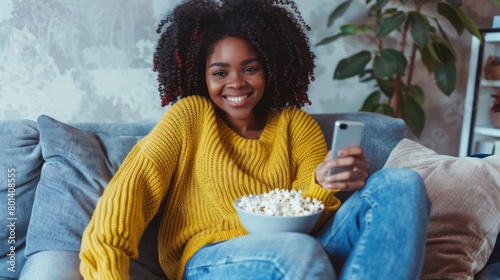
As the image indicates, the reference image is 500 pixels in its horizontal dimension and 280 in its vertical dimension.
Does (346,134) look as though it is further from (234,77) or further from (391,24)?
(391,24)

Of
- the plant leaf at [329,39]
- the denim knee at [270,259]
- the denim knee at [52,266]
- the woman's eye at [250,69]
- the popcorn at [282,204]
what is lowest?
the denim knee at [52,266]

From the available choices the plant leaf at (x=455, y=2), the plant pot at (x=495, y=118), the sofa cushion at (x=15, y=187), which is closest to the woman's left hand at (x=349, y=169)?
the sofa cushion at (x=15, y=187)

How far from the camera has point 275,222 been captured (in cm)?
83

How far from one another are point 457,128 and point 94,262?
1.94 m

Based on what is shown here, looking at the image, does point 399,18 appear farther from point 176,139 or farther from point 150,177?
point 150,177

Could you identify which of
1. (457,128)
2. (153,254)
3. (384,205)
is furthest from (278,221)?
(457,128)

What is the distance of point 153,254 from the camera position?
1090 millimetres

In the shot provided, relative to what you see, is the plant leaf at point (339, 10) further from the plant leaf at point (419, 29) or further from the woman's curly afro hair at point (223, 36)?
the woman's curly afro hair at point (223, 36)

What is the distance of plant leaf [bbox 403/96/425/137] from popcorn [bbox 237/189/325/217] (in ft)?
3.47

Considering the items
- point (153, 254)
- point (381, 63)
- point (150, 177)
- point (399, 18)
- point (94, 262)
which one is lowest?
point (153, 254)

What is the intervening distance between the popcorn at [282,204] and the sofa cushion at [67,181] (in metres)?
0.38

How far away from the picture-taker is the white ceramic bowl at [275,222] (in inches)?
32.4

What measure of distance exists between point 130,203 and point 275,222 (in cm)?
27

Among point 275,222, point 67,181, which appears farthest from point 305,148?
point 67,181
